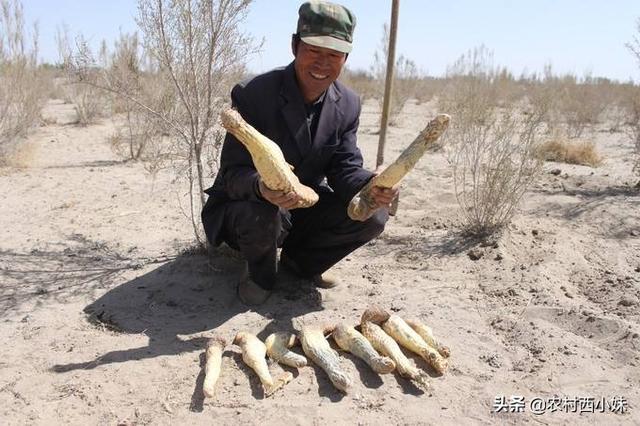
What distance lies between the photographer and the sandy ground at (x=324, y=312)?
210cm

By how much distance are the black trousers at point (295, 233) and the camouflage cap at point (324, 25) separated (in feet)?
2.63

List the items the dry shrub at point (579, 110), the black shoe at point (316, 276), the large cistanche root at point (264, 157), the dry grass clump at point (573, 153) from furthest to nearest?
the dry shrub at point (579, 110) → the dry grass clump at point (573, 153) → the black shoe at point (316, 276) → the large cistanche root at point (264, 157)

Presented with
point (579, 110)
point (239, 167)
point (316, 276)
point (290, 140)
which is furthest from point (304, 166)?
point (579, 110)

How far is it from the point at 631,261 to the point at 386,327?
197 cm

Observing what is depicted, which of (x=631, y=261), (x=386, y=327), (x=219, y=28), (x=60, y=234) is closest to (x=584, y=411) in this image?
(x=386, y=327)

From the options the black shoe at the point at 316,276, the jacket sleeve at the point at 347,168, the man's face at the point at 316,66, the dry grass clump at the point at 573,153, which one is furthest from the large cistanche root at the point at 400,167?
the dry grass clump at the point at 573,153

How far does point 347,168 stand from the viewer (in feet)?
9.61

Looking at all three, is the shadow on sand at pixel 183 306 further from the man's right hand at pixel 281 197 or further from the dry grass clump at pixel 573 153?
the dry grass clump at pixel 573 153

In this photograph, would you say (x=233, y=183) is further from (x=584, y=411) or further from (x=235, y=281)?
(x=584, y=411)

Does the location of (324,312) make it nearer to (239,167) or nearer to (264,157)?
(239,167)

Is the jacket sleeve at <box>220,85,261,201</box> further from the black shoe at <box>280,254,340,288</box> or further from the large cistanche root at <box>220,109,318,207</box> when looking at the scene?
the black shoe at <box>280,254,340,288</box>

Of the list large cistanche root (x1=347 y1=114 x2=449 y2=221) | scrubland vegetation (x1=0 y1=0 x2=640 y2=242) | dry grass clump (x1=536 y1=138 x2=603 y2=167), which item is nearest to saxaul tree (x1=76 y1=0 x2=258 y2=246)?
scrubland vegetation (x1=0 y1=0 x2=640 y2=242)

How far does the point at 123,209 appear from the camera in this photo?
4.68 meters

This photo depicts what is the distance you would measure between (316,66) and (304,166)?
1.73ft
